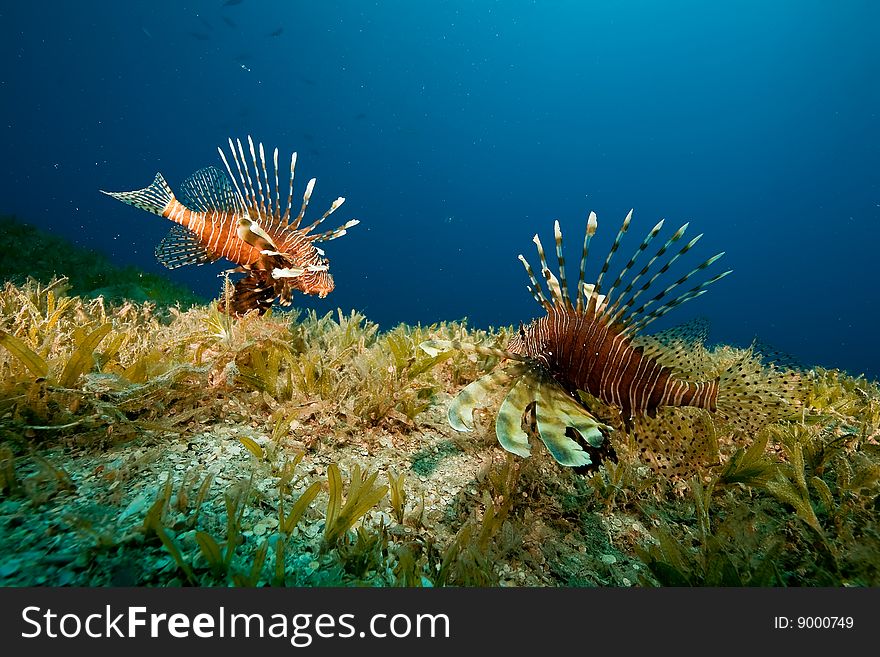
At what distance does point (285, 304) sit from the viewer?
390 centimetres

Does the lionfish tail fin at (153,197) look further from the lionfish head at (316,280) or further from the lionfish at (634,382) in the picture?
the lionfish at (634,382)

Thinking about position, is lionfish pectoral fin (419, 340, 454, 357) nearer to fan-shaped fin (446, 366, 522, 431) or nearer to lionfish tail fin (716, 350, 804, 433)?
fan-shaped fin (446, 366, 522, 431)

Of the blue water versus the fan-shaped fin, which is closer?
the fan-shaped fin

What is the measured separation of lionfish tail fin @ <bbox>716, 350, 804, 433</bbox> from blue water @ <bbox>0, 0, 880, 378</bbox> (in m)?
33.6

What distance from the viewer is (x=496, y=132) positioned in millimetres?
62719

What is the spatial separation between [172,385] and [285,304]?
180 cm

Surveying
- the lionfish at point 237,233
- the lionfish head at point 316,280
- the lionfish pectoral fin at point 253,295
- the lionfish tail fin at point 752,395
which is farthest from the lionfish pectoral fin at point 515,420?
the lionfish pectoral fin at point 253,295

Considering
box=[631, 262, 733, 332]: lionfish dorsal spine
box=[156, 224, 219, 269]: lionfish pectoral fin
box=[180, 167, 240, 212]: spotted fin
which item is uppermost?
box=[180, 167, 240, 212]: spotted fin

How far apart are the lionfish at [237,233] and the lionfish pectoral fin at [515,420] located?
2.43 meters

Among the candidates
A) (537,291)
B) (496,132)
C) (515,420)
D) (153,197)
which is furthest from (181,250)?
(496,132)

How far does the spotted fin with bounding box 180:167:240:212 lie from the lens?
4.02 meters

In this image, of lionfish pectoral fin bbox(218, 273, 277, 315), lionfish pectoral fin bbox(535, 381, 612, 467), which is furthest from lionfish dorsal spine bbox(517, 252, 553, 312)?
lionfish pectoral fin bbox(218, 273, 277, 315)

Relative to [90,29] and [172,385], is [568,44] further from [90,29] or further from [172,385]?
[172,385]

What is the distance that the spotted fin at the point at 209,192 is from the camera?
402 centimetres
